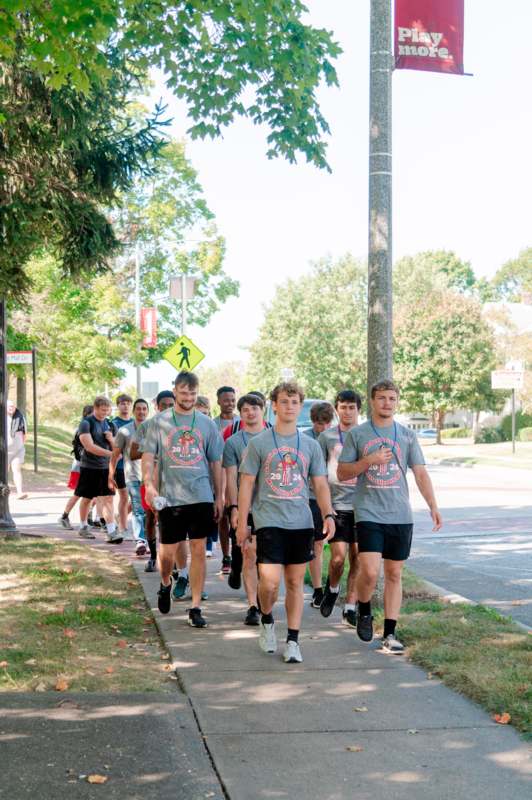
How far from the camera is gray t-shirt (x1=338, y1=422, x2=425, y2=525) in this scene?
23.6 ft

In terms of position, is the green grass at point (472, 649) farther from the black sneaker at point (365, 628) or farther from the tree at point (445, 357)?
the tree at point (445, 357)

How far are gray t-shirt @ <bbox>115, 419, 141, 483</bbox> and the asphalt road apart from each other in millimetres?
3283

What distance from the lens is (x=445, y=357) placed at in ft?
189

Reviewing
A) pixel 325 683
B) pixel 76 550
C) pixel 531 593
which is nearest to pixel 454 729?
pixel 325 683

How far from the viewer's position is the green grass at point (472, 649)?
226 inches

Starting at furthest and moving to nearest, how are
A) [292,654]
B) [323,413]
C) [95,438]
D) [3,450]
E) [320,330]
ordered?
[320,330]
[95,438]
[3,450]
[323,413]
[292,654]

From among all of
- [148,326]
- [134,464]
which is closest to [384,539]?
Result: [134,464]

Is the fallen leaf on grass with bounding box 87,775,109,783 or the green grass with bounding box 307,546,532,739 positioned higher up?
the fallen leaf on grass with bounding box 87,775,109,783

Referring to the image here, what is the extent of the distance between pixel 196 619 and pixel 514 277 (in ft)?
360

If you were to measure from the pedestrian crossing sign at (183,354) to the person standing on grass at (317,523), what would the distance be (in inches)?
571

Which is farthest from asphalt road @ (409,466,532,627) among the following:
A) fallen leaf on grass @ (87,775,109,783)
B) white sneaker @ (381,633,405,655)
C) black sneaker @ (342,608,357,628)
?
fallen leaf on grass @ (87,775,109,783)

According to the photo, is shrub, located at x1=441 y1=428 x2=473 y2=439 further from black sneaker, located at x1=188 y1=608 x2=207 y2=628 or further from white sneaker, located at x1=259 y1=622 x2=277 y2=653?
white sneaker, located at x1=259 y1=622 x2=277 y2=653

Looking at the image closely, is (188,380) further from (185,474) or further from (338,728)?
(338,728)

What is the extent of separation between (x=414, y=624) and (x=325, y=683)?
68.7 inches
